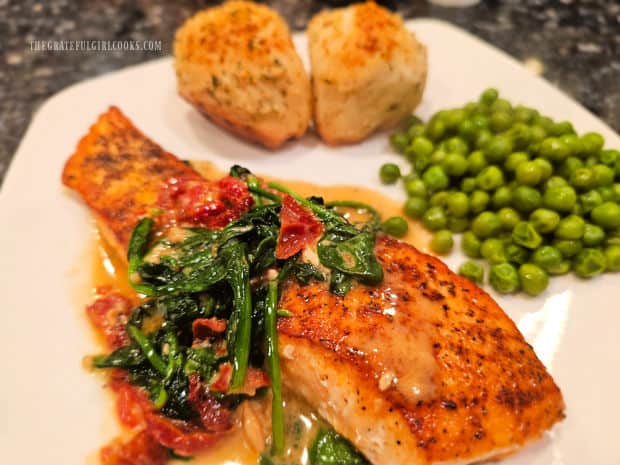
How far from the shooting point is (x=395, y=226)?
133 inches

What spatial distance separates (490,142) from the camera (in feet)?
11.5

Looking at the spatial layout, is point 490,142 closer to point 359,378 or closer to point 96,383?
point 359,378

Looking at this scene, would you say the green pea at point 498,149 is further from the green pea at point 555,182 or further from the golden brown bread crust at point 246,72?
the golden brown bread crust at point 246,72

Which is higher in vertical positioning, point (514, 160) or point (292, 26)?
point (514, 160)

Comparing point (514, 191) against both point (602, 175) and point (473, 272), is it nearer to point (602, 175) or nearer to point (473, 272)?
point (602, 175)

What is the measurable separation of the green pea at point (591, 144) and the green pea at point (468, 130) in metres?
0.65

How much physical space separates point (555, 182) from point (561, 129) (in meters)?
0.46

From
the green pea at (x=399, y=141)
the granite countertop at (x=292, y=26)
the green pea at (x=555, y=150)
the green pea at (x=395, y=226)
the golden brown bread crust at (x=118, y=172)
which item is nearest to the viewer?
the golden brown bread crust at (x=118, y=172)

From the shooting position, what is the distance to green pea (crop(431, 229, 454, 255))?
10.8 feet

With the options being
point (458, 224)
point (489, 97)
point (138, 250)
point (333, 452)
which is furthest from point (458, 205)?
point (138, 250)

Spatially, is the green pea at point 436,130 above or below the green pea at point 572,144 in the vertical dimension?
below

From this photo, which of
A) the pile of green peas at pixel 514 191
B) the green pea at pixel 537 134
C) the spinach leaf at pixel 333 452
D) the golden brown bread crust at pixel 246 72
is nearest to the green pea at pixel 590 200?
the pile of green peas at pixel 514 191

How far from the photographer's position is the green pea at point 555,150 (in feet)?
10.8

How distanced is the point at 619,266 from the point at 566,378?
77 centimetres
